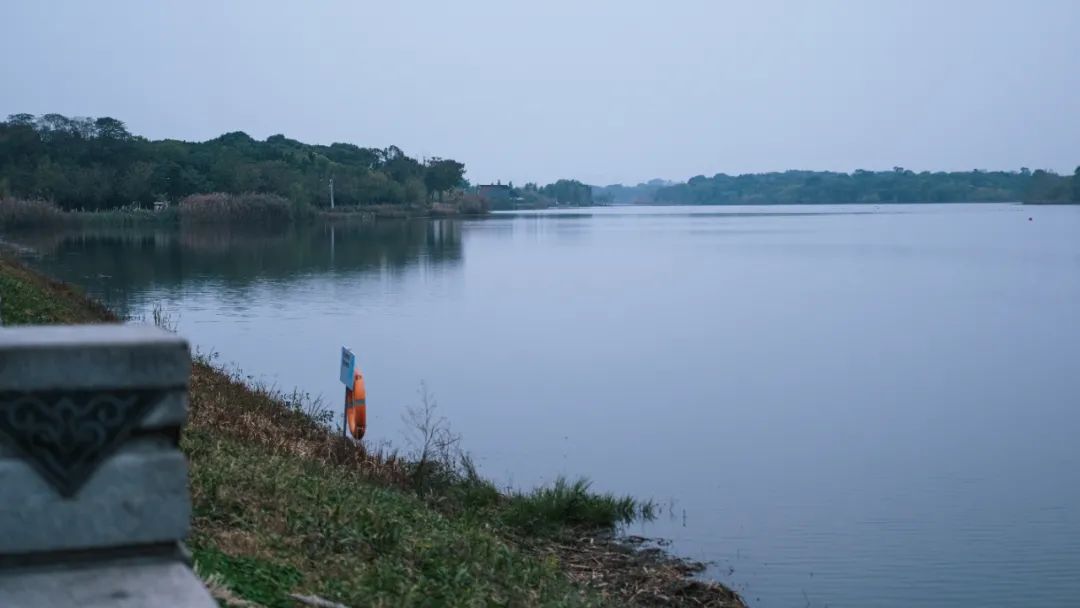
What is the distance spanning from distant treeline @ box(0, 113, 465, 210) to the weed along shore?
7919 cm

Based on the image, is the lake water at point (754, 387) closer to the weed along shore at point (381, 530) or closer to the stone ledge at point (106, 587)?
the weed along shore at point (381, 530)

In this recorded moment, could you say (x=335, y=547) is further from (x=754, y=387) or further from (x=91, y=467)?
(x=754, y=387)

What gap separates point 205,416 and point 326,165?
118387 mm

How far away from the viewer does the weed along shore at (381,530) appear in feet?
21.4

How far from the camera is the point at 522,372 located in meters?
23.1

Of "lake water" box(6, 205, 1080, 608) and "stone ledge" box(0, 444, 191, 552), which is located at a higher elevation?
"stone ledge" box(0, 444, 191, 552)

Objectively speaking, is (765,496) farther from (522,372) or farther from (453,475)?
(522,372)

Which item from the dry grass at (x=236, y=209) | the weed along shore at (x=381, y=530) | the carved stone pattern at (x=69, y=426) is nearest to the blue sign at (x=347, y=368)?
the weed along shore at (x=381, y=530)

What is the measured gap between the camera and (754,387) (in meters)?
21.7

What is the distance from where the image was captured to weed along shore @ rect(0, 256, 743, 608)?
6.54 m

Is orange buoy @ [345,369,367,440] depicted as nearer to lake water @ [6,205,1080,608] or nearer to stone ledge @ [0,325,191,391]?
lake water @ [6,205,1080,608]

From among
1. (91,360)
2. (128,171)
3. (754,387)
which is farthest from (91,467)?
(128,171)

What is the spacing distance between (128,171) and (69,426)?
335 feet

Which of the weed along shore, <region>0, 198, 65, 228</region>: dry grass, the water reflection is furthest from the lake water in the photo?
<region>0, 198, 65, 228</region>: dry grass
